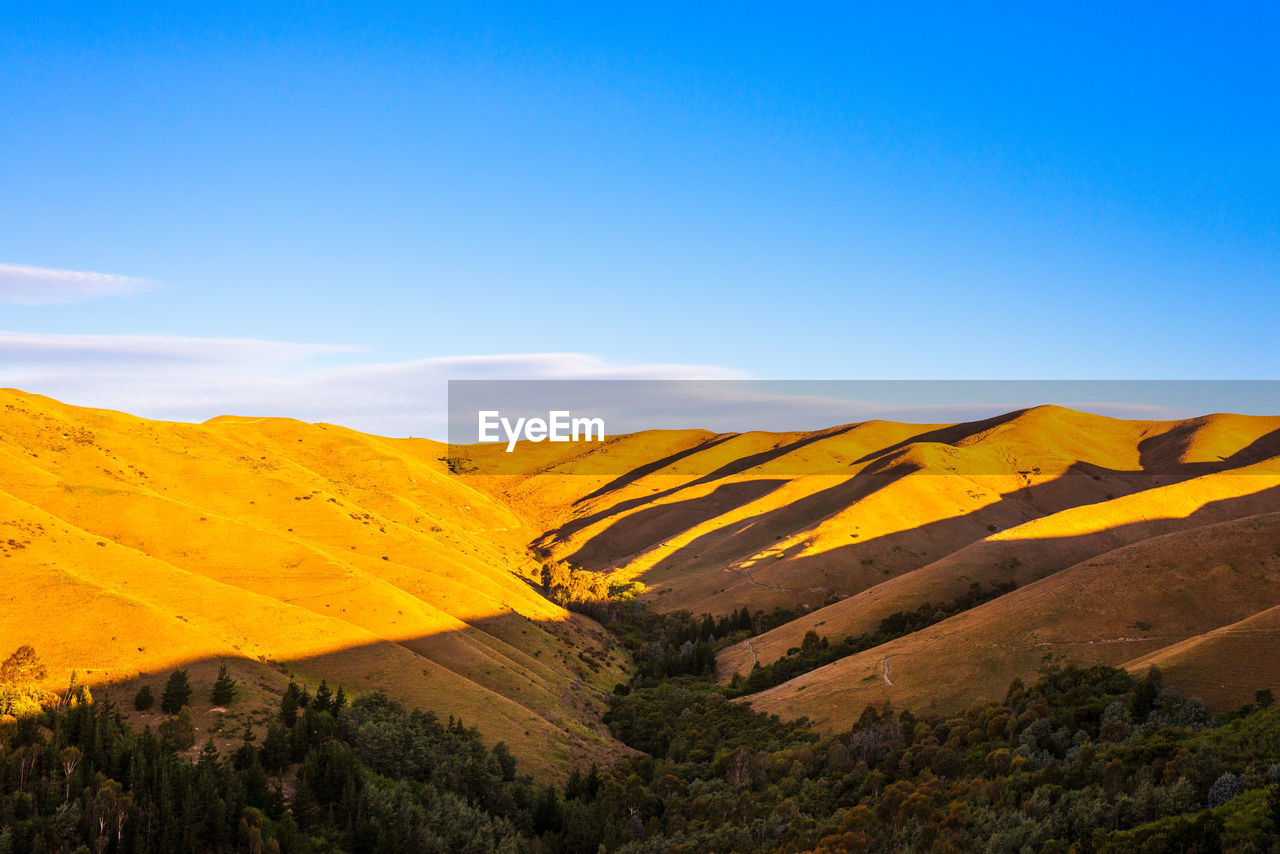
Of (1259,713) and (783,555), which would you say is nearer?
(1259,713)

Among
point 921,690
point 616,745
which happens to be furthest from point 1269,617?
point 616,745

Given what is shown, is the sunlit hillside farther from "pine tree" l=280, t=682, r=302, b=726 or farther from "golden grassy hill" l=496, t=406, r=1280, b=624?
"pine tree" l=280, t=682, r=302, b=726

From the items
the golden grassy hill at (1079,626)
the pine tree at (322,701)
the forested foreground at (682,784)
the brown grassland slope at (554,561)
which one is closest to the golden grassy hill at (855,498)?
the brown grassland slope at (554,561)

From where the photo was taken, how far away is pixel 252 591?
52.7m

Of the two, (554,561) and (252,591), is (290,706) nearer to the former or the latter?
(252,591)

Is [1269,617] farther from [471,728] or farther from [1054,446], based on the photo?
[1054,446]

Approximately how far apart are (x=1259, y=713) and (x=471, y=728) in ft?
109

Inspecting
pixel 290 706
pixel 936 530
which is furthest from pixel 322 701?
pixel 936 530

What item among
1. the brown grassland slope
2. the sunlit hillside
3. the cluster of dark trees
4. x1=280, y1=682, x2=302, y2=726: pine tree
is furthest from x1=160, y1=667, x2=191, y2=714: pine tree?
the sunlit hillside

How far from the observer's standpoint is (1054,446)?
15350cm

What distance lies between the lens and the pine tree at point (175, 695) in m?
34.5

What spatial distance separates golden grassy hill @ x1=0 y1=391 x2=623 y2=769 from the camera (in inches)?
1585

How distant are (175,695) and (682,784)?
23.4m

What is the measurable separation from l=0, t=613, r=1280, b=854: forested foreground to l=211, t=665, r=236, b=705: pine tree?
1702 millimetres
